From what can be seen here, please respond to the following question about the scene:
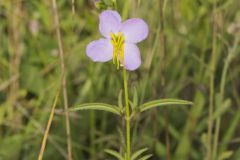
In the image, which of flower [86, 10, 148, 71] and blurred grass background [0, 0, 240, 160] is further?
blurred grass background [0, 0, 240, 160]

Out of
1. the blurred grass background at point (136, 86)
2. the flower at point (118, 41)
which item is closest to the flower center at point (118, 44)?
the flower at point (118, 41)

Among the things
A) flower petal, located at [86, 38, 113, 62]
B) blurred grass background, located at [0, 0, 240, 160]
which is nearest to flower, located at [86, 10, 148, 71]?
flower petal, located at [86, 38, 113, 62]

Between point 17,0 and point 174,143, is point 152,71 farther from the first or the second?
point 17,0

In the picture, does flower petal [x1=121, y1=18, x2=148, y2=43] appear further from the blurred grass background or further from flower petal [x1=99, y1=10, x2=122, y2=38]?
the blurred grass background

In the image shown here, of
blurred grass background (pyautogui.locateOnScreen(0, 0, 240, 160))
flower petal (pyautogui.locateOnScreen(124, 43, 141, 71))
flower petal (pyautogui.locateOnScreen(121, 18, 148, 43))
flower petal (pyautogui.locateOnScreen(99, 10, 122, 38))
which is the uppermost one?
blurred grass background (pyautogui.locateOnScreen(0, 0, 240, 160))

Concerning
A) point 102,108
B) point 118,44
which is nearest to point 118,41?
point 118,44

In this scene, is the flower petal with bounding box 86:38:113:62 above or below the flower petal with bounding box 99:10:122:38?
below

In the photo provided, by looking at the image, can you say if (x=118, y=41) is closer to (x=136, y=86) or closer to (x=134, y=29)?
(x=134, y=29)
